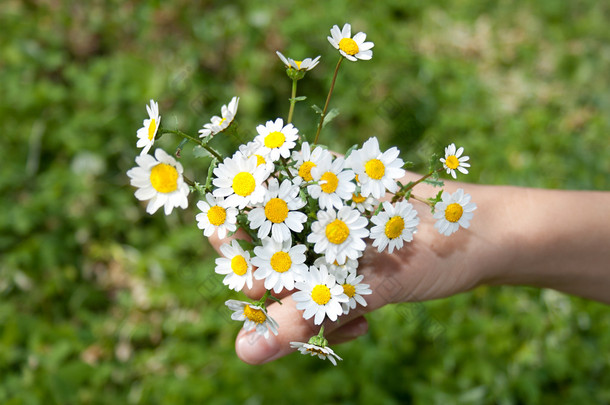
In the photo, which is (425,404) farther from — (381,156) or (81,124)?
(81,124)

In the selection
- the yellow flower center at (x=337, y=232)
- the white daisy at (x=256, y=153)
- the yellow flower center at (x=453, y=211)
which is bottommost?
the yellow flower center at (x=337, y=232)

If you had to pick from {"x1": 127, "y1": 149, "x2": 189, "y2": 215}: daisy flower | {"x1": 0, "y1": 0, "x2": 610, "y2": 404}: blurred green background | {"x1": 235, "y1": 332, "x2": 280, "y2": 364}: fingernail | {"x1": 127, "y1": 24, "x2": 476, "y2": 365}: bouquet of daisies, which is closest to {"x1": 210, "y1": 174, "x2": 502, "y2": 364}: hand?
{"x1": 235, "y1": 332, "x2": 280, "y2": 364}: fingernail

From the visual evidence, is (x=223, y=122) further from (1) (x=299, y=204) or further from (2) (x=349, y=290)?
(2) (x=349, y=290)

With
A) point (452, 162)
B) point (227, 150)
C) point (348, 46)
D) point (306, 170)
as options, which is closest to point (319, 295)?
point (306, 170)

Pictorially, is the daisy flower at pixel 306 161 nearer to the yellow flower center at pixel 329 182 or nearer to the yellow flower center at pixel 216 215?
the yellow flower center at pixel 329 182

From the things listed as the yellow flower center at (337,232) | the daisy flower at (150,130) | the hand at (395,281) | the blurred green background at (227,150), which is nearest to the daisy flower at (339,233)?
the yellow flower center at (337,232)

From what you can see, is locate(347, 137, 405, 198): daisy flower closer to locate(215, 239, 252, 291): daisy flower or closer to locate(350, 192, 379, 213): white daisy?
locate(350, 192, 379, 213): white daisy
